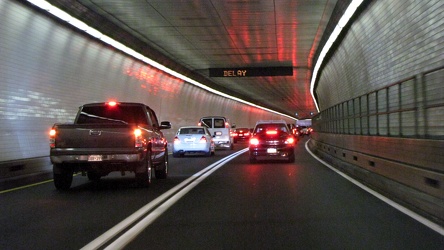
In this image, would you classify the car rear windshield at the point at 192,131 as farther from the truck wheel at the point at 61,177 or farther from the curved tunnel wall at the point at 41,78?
the truck wheel at the point at 61,177

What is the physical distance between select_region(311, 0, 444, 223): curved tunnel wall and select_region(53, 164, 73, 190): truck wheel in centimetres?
728

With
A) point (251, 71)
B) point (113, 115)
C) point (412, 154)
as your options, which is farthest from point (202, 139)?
point (412, 154)

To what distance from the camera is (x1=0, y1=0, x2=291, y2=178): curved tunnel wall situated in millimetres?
15438

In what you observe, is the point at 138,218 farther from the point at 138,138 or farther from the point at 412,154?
the point at 412,154

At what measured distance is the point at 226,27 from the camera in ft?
69.7

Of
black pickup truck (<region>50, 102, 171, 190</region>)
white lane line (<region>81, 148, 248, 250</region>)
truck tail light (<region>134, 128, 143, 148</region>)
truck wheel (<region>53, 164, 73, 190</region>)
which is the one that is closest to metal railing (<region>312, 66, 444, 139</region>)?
white lane line (<region>81, 148, 248, 250</region>)

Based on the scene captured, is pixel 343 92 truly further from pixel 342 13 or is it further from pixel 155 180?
pixel 155 180

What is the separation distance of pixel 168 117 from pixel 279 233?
30654mm

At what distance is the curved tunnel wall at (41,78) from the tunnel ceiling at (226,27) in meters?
1.65

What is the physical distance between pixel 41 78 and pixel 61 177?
7108 millimetres

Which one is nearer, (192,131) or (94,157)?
(94,157)

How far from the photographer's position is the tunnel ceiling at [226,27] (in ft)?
58.4

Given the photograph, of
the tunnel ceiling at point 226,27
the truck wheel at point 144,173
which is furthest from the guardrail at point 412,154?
the truck wheel at point 144,173

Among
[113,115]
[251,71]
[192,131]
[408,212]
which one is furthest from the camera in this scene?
[251,71]
